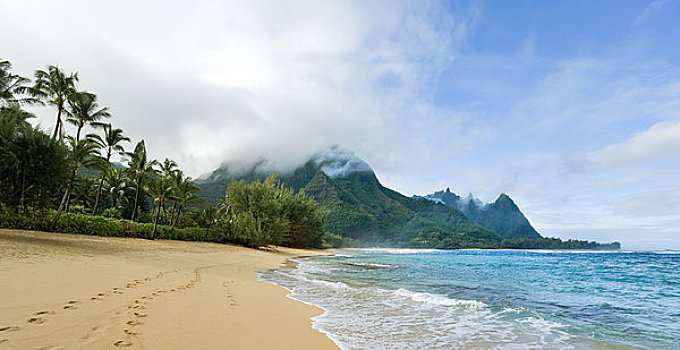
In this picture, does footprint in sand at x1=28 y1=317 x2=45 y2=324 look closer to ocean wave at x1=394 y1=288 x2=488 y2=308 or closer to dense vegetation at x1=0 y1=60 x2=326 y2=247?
ocean wave at x1=394 y1=288 x2=488 y2=308

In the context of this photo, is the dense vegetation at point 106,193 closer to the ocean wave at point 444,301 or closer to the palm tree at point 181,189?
the palm tree at point 181,189

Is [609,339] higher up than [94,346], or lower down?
lower down

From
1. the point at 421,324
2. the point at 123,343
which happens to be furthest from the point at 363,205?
the point at 123,343

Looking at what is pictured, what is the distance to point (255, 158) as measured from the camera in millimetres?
156500

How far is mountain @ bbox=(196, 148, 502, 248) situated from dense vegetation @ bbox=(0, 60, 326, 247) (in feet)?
156

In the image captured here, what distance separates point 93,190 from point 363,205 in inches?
3459

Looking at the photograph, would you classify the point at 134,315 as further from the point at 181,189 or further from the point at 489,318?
the point at 181,189

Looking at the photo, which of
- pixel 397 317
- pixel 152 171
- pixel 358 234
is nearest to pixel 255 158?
pixel 358 234

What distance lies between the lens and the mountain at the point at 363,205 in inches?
4207

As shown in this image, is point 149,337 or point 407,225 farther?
point 407,225

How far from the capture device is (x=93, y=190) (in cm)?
4712

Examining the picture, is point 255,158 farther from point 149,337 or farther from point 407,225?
point 149,337

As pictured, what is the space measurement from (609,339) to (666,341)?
1.17m

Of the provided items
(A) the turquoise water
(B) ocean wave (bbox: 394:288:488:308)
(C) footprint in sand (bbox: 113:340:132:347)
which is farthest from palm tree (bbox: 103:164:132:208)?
(C) footprint in sand (bbox: 113:340:132:347)
